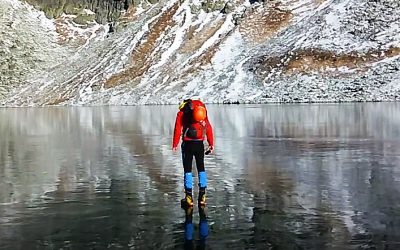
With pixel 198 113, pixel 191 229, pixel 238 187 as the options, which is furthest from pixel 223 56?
pixel 191 229

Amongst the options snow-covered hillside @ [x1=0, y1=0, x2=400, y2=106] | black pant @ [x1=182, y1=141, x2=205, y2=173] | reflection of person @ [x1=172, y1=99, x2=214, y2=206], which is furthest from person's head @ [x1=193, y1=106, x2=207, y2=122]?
snow-covered hillside @ [x1=0, y1=0, x2=400, y2=106]

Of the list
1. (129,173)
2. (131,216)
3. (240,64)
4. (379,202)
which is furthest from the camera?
(240,64)

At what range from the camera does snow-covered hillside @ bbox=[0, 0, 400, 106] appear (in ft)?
307

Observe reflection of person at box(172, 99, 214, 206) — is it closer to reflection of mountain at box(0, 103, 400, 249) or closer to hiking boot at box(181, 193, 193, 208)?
hiking boot at box(181, 193, 193, 208)

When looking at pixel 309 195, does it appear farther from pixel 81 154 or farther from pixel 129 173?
pixel 81 154

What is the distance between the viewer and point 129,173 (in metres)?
19.4

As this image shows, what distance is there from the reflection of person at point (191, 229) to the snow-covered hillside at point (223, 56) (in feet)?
234

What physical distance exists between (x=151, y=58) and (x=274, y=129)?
316 ft

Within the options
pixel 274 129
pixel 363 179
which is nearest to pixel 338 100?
pixel 274 129

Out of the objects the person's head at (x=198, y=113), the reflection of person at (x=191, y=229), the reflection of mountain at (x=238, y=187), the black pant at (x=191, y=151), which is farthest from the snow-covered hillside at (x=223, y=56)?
the reflection of person at (x=191, y=229)

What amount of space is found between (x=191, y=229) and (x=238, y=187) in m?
4.87

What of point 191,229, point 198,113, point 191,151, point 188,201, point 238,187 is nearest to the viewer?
point 191,229

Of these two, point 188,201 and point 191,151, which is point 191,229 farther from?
point 191,151

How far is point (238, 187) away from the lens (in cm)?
1616
